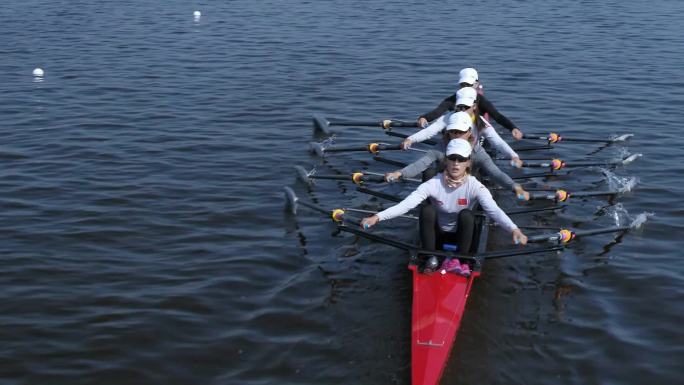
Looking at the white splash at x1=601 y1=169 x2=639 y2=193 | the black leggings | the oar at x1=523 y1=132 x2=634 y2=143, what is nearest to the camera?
the black leggings

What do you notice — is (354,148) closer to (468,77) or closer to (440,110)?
(440,110)

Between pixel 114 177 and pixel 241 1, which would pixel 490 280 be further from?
pixel 241 1

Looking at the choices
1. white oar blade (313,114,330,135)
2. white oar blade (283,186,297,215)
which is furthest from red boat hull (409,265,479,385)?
white oar blade (313,114,330,135)

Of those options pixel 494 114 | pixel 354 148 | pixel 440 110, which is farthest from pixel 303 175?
pixel 494 114

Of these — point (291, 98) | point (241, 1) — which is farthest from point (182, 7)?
point (291, 98)

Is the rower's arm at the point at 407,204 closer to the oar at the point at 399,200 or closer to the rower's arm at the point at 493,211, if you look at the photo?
the rower's arm at the point at 493,211

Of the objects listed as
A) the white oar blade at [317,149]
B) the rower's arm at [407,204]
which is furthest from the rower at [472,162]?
the white oar blade at [317,149]

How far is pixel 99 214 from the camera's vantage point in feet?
45.7

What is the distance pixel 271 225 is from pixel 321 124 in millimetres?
5620

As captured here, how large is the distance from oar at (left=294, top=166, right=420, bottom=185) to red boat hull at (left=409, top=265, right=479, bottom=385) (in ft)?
10.5

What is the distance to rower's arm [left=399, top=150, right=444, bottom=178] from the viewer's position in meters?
12.7

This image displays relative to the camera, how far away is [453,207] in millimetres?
10953

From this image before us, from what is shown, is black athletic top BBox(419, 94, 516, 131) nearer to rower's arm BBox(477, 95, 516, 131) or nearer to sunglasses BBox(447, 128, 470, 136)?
rower's arm BBox(477, 95, 516, 131)

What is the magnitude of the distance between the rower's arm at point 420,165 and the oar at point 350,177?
0.85 ft
